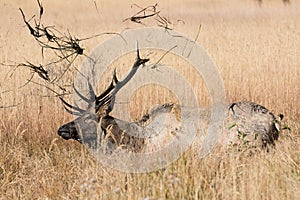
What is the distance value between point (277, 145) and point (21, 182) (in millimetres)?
2297

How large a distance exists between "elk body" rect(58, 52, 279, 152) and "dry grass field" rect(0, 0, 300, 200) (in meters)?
0.20

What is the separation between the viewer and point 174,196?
3.54m

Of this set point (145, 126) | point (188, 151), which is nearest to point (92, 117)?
point (145, 126)

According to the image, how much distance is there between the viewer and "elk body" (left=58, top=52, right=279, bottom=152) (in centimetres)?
493

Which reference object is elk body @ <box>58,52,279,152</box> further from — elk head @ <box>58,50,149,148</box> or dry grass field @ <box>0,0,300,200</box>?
dry grass field @ <box>0,0,300,200</box>

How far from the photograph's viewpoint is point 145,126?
5.30 metres

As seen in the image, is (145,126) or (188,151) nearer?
(188,151)

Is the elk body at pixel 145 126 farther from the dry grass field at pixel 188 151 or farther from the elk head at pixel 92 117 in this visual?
the dry grass field at pixel 188 151

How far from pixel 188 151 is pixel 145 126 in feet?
3.22

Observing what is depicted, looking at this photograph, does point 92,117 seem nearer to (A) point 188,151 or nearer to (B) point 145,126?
(B) point 145,126

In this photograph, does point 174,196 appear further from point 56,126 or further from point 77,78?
point 77,78

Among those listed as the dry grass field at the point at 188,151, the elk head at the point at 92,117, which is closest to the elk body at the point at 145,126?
the elk head at the point at 92,117

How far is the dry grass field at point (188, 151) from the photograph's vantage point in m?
3.66

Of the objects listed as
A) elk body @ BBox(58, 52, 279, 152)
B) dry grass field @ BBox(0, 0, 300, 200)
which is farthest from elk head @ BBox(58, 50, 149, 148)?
dry grass field @ BBox(0, 0, 300, 200)
